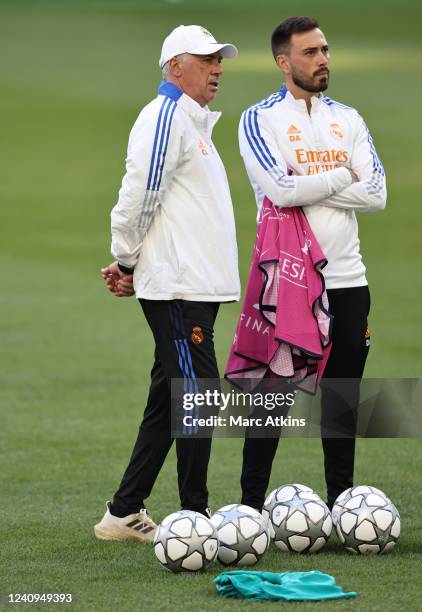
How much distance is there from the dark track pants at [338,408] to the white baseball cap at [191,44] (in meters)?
1.18

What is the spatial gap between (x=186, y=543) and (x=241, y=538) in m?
0.26

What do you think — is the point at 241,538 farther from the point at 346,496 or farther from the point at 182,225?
the point at 182,225

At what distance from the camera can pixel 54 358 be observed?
11695 mm

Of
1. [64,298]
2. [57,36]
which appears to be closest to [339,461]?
[64,298]

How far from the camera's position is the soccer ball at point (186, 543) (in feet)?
16.5

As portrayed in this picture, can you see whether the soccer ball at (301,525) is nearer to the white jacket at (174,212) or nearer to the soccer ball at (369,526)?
the soccer ball at (369,526)

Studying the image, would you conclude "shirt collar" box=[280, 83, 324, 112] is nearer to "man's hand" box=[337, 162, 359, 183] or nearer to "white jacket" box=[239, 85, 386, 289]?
"white jacket" box=[239, 85, 386, 289]

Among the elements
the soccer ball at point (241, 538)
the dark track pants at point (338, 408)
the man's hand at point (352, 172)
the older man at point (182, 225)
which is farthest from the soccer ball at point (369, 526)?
the man's hand at point (352, 172)

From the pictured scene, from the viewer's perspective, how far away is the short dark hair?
19.2 ft

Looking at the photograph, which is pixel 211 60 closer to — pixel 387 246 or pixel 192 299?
pixel 192 299

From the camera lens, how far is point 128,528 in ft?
19.1

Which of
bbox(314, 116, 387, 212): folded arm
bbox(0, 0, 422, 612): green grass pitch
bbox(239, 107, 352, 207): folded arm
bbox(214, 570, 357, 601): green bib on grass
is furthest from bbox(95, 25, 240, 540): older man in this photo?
bbox(0, 0, 422, 612): green grass pitch

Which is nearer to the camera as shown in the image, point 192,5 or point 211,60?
point 211,60

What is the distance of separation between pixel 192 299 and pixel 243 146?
842 mm
